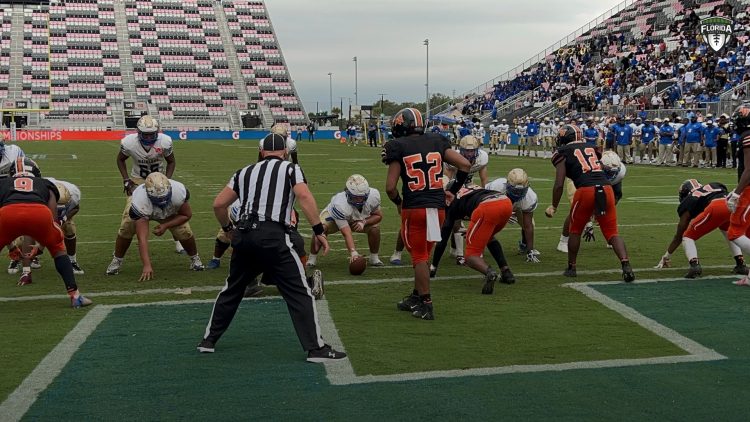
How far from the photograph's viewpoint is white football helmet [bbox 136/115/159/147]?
943 centimetres

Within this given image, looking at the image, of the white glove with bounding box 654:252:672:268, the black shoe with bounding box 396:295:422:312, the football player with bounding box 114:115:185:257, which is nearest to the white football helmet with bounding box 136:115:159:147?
the football player with bounding box 114:115:185:257

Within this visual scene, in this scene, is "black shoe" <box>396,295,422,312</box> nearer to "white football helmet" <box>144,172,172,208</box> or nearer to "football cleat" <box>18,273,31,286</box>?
"white football helmet" <box>144,172,172,208</box>

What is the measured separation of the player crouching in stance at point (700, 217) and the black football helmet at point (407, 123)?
10.5 feet

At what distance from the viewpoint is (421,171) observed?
22.1 feet

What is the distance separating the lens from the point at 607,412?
4.54m

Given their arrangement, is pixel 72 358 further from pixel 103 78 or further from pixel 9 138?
pixel 103 78

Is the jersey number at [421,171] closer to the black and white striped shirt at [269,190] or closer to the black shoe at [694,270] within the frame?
the black and white striped shirt at [269,190]

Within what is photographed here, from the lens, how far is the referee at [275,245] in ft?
18.2

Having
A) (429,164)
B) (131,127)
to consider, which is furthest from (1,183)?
(131,127)

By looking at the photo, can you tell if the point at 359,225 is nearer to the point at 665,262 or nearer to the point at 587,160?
the point at 587,160

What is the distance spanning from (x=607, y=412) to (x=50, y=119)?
6575 centimetres

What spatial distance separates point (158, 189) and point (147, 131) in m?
1.47

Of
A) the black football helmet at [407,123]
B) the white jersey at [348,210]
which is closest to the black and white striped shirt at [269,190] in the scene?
the black football helmet at [407,123]

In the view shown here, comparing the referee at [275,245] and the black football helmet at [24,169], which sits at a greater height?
the black football helmet at [24,169]
